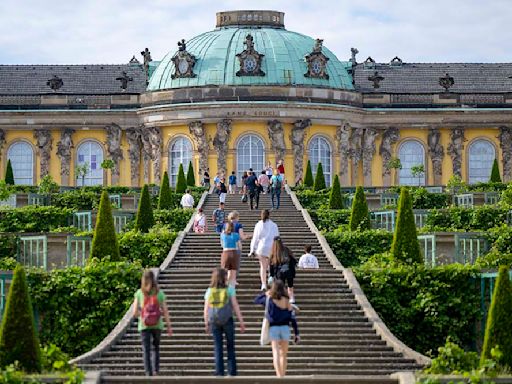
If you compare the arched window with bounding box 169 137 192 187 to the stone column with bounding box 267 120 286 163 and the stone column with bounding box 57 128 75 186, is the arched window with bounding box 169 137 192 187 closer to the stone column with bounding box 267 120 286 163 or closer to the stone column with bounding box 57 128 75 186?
the stone column with bounding box 267 120 286 163

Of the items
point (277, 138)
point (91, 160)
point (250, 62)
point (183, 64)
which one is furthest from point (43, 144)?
point (277, 138)

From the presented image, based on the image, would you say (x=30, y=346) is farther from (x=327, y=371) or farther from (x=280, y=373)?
(x=327, y=371)

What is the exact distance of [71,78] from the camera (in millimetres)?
80500

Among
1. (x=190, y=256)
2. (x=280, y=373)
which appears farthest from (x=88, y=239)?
(x=280, y=373)

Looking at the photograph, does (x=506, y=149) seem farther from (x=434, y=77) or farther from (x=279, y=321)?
(x=279, y=321)

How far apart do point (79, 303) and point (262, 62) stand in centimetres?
4020

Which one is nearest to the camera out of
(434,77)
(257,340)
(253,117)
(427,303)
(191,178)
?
(257,340)

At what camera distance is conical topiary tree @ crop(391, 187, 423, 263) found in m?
37.4

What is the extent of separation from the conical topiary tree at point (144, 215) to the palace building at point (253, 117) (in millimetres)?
27476

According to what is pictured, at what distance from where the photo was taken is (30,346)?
1033 inches

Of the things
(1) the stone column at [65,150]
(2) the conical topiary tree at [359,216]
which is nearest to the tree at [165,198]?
(2) the conical topiary tree at [359,216]

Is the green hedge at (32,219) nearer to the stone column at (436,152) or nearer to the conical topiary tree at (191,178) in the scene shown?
the conical topiary tree at (191,178)

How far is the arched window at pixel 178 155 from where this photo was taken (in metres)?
74.1

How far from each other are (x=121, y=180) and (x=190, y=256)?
37.0 meters
